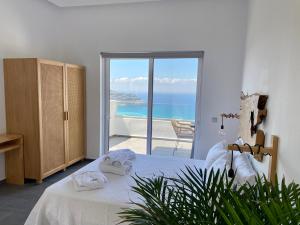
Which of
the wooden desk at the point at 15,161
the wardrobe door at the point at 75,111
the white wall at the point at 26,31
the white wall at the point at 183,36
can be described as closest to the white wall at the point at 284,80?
the white wall at the point at 183,36

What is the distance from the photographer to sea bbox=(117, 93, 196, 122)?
4.17 metres

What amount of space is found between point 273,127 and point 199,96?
2515 mm

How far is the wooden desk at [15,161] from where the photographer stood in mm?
3371

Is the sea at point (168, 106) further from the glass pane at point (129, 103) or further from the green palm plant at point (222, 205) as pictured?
the green palm plant at point (222, 205)

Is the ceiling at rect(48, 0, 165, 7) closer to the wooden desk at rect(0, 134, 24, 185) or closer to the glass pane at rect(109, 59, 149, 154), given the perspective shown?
the glass pane at rect(109, 59, 149, 154)

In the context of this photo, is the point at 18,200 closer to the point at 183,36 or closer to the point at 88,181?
the point at 88,181

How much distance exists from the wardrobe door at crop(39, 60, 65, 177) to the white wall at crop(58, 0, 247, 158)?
83cm

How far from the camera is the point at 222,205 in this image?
0.78m

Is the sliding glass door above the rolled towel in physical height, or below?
above

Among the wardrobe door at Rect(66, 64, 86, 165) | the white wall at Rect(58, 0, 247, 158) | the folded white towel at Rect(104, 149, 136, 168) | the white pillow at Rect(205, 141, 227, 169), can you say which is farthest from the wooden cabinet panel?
the white pillow at Rect(205, 141, 227, 169)

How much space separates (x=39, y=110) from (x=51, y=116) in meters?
0.30

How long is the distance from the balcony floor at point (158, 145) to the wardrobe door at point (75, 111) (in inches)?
25.0

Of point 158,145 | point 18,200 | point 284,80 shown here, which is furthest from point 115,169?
point 158,145

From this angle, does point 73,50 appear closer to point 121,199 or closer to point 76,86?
point 76,86
